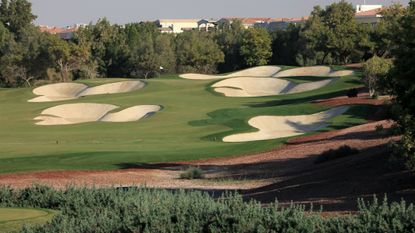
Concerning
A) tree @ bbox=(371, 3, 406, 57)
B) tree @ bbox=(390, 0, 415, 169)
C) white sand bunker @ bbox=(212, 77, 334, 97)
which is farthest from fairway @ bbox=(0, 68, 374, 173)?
tree @ bbox=(390, 0, 415, 169)

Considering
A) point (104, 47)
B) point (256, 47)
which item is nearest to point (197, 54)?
point (256, 47)

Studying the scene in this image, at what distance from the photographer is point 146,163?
3331 cm

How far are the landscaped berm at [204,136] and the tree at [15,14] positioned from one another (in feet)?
168

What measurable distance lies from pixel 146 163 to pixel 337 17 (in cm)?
6054

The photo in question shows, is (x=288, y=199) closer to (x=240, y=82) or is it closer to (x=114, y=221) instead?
(x=114, y=221)

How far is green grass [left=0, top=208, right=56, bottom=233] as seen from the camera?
13091 mm

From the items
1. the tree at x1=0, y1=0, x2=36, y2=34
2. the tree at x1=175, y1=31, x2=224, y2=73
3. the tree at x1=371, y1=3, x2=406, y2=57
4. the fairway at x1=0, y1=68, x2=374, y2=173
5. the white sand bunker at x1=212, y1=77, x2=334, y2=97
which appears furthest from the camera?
the tree at x1=0, y1=0, x2=36, y2=34

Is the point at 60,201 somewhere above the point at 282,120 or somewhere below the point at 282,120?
above

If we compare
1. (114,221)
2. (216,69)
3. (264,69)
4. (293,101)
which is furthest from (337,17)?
(114,221)

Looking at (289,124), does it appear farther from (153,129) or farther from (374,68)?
(153,129)

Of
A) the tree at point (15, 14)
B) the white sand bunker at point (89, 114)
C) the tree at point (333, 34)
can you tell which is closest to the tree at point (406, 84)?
the white sand bunker at point (89, 114)

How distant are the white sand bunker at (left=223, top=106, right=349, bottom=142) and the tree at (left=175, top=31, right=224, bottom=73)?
2182 inches

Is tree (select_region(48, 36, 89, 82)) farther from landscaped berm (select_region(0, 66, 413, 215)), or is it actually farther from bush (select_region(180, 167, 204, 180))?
bush (select_region(180, 167, 204, 180))

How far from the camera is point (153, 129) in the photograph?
147 feet
